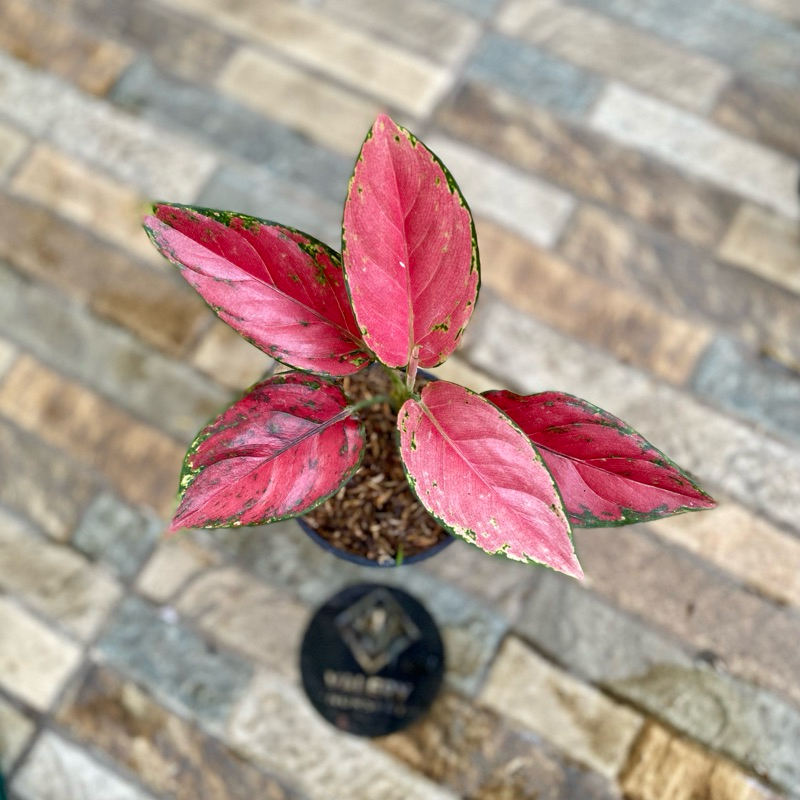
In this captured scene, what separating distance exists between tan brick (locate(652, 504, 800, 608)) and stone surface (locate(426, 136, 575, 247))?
0.65 m

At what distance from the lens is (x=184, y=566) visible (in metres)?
1.46

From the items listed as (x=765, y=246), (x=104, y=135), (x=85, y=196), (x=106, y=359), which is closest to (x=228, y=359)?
(x=106, y=359)

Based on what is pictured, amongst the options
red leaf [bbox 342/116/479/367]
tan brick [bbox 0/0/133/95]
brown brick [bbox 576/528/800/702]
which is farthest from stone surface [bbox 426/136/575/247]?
red leaf [bbox 342/116/479/367]

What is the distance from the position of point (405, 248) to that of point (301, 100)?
113cm

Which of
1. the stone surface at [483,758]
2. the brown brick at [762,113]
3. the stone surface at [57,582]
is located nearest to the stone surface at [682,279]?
the brown brick at [762,113]

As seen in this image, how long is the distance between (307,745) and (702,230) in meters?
1.32

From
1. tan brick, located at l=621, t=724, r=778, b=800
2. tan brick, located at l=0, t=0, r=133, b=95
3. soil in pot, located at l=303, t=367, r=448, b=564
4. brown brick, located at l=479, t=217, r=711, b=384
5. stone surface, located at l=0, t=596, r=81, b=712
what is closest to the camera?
soil in pot, located at l=303, t=367, r=448, b=564

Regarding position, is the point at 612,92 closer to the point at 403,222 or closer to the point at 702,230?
the point at 702,230

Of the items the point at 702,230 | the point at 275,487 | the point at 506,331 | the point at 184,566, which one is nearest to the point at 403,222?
the point at 275,487

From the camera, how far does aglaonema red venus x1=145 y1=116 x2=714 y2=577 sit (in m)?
0.71

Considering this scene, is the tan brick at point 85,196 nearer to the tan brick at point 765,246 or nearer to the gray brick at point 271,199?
the gray brick at point 271,199

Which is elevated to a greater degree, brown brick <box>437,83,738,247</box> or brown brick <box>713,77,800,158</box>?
brown brick <box>713,77,800,158</box>

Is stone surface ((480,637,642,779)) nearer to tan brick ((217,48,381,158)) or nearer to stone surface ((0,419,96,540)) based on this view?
stone surface ((0,419,96,540))

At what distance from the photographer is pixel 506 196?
162 centimetres
